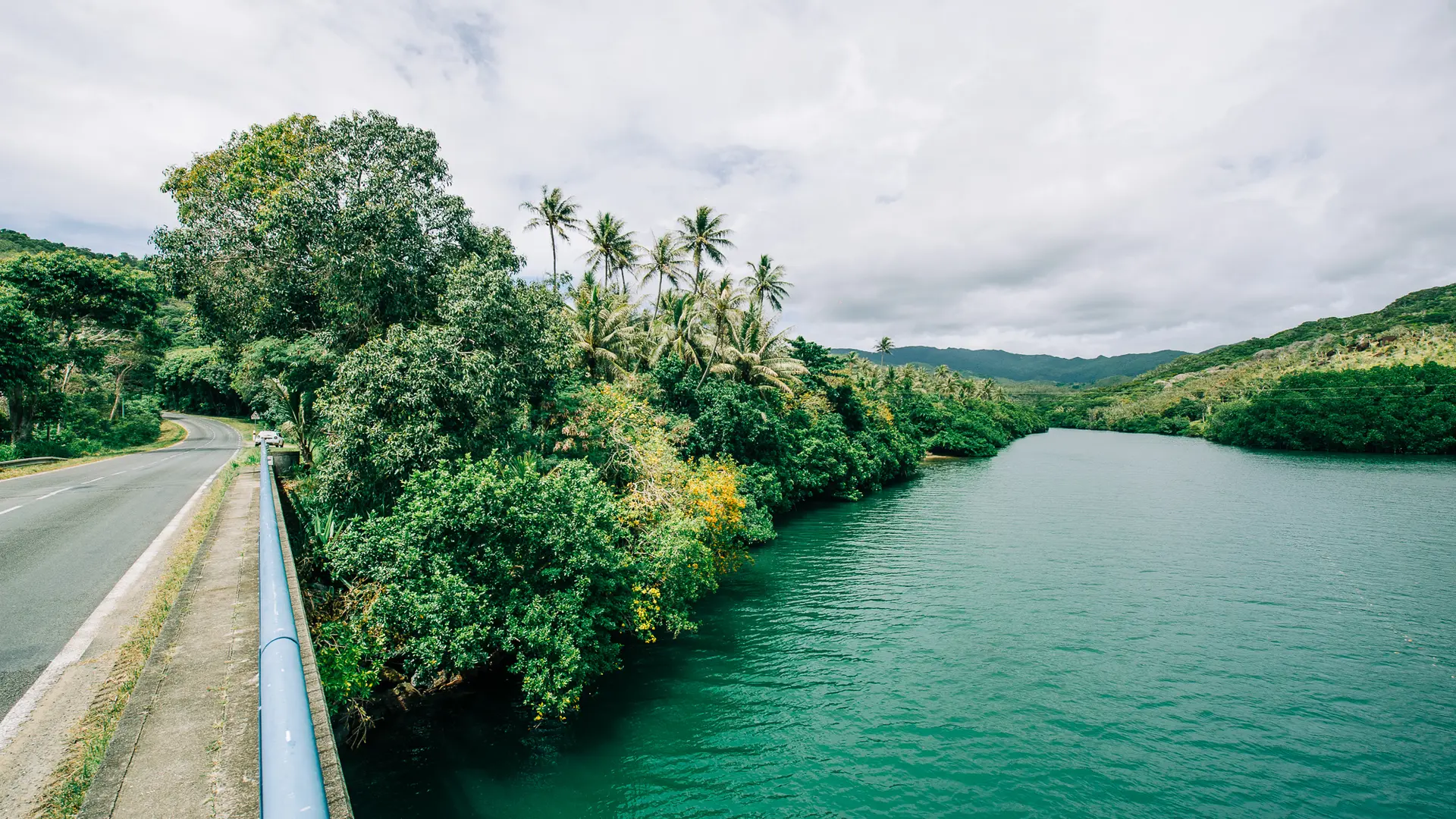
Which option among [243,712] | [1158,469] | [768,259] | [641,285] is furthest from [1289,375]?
[243,712]

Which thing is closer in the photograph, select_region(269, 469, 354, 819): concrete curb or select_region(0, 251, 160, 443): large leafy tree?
select_region(269, 469, 354, 819): concrete curb

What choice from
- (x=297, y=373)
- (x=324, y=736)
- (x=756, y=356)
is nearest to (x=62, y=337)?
(x=297, y=373)

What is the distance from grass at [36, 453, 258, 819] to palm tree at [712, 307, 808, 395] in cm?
2444

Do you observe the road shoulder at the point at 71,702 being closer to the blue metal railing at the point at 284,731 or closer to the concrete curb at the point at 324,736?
the concrete curb at the point at 324,736

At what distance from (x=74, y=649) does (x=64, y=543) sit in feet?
21.3

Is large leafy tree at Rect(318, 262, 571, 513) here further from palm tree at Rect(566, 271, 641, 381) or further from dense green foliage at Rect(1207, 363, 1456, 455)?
dense green foliage at Rect(1207, 363, 1456, 455)

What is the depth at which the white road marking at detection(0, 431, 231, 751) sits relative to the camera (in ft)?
18.6

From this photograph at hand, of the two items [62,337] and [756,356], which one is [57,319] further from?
[756,356]

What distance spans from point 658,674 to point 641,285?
36.3 m

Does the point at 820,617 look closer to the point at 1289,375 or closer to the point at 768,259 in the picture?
the point at 768,259

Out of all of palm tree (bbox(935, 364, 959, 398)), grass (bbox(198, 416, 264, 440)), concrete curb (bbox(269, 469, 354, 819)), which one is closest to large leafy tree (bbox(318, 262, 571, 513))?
concrete curb (bbox(269, 469, 354, 819))

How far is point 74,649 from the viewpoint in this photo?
705 cm

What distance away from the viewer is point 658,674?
15367 millimetres

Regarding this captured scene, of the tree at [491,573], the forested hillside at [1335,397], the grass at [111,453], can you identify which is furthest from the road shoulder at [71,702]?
the forested hillside at [1335,397]
